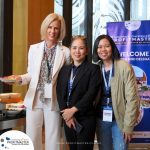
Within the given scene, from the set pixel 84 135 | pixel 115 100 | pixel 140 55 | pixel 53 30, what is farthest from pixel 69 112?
pixel 140 55

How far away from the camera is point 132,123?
258 cm

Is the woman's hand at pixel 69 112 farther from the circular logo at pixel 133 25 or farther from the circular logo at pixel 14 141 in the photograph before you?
the circular logo at pixel 133 25

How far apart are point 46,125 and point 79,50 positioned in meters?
0.68

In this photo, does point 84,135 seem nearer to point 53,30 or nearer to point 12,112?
point 12,112

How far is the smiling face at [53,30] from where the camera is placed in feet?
8.79

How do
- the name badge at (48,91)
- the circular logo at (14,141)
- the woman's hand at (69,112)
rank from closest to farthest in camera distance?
the circular logo at (14,141) → the woman's hand at (69,112) → the name badge at (48,91)

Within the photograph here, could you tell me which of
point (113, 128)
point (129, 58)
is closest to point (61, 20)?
point (113, 128)

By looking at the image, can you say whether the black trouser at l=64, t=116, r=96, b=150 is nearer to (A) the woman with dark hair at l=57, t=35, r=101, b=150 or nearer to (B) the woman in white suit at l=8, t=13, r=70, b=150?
(A) the woman with dark hair at l=57, t=35, r=101, b=150

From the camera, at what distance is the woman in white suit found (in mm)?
2678

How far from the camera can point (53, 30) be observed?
8.78 ft

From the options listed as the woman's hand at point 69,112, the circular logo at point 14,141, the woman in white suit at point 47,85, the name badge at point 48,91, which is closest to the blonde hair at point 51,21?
the woman in white suit at point 47,85

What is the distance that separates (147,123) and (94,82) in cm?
225

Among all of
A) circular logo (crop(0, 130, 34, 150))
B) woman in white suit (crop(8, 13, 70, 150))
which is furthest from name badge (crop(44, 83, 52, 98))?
circular logo (crop(0, 130, 34, 150))

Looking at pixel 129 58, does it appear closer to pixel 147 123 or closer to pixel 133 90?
pixel 147 123
